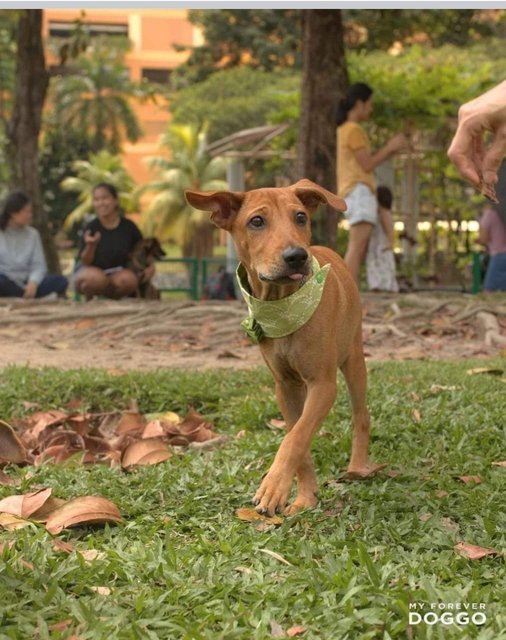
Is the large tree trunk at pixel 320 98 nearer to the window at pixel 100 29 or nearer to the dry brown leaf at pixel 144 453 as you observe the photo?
the dry brown leaf at pixel 144 453

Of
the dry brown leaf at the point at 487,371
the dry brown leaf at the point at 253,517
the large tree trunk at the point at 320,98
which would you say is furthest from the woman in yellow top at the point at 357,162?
the dry brown leaf at the point at 253,517

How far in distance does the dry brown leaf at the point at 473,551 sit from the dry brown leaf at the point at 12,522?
1531mm

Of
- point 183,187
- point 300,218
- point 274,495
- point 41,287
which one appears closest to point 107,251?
point 41,287

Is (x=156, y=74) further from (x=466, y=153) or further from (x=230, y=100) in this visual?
(x=466, y=153)

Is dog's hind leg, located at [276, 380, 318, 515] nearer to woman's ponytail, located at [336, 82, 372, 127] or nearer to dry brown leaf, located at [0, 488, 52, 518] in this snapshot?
dry brown leaf, located at [0, 488, 52, 518]

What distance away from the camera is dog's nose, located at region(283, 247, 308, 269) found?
158 inches

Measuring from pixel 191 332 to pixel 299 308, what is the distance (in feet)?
21.8

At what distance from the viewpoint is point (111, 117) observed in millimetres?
61562

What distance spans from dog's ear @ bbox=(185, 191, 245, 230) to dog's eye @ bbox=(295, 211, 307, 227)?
27 centimetres

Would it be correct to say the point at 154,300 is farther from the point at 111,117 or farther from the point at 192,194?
the point at 111,117

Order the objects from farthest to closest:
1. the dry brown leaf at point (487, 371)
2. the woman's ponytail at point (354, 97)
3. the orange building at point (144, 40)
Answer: the orange building at point (144, 40), the woman's ponytail at point (354, 97), the dry brown leaf at point (487, 371)

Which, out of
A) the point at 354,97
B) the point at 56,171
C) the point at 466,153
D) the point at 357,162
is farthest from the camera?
the point at 56,171

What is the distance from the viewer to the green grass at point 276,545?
3.06m

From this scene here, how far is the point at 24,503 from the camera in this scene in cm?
407
